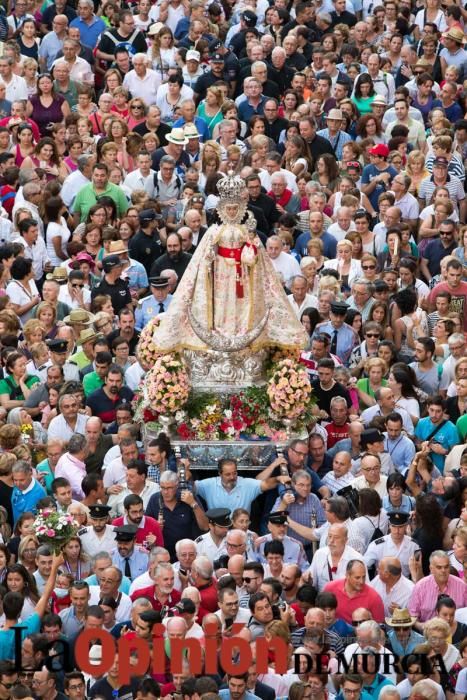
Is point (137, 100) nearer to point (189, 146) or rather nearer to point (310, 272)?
point (189, 146)

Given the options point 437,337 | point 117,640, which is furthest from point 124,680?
point 437,337

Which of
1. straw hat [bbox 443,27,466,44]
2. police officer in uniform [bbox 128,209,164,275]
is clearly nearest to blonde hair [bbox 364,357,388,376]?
police officer in uniform [bbox 128,209,164,275]

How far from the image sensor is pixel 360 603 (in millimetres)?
25000

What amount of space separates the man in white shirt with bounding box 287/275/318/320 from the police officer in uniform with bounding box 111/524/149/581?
559cm

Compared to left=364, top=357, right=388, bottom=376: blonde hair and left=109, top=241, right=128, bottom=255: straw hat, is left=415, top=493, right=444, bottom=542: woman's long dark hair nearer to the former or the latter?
left=364, top=357, right=388, bottom=376: blonde hair

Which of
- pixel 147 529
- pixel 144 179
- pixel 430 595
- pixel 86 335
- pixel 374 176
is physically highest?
pixel 374 176

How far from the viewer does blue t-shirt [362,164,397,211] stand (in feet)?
113

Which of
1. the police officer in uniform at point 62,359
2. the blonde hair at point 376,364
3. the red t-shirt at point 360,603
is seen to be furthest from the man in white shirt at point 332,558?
the police officer in uniform at point 62,359

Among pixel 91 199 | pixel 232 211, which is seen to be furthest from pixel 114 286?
pixel 232 211

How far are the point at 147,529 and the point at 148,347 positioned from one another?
2894 mm

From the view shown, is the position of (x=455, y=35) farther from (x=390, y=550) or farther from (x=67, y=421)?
(x=390, y=550)

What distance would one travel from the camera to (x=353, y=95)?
1441 inches

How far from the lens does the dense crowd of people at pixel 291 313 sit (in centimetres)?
2419

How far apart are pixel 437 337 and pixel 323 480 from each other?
3.57m
